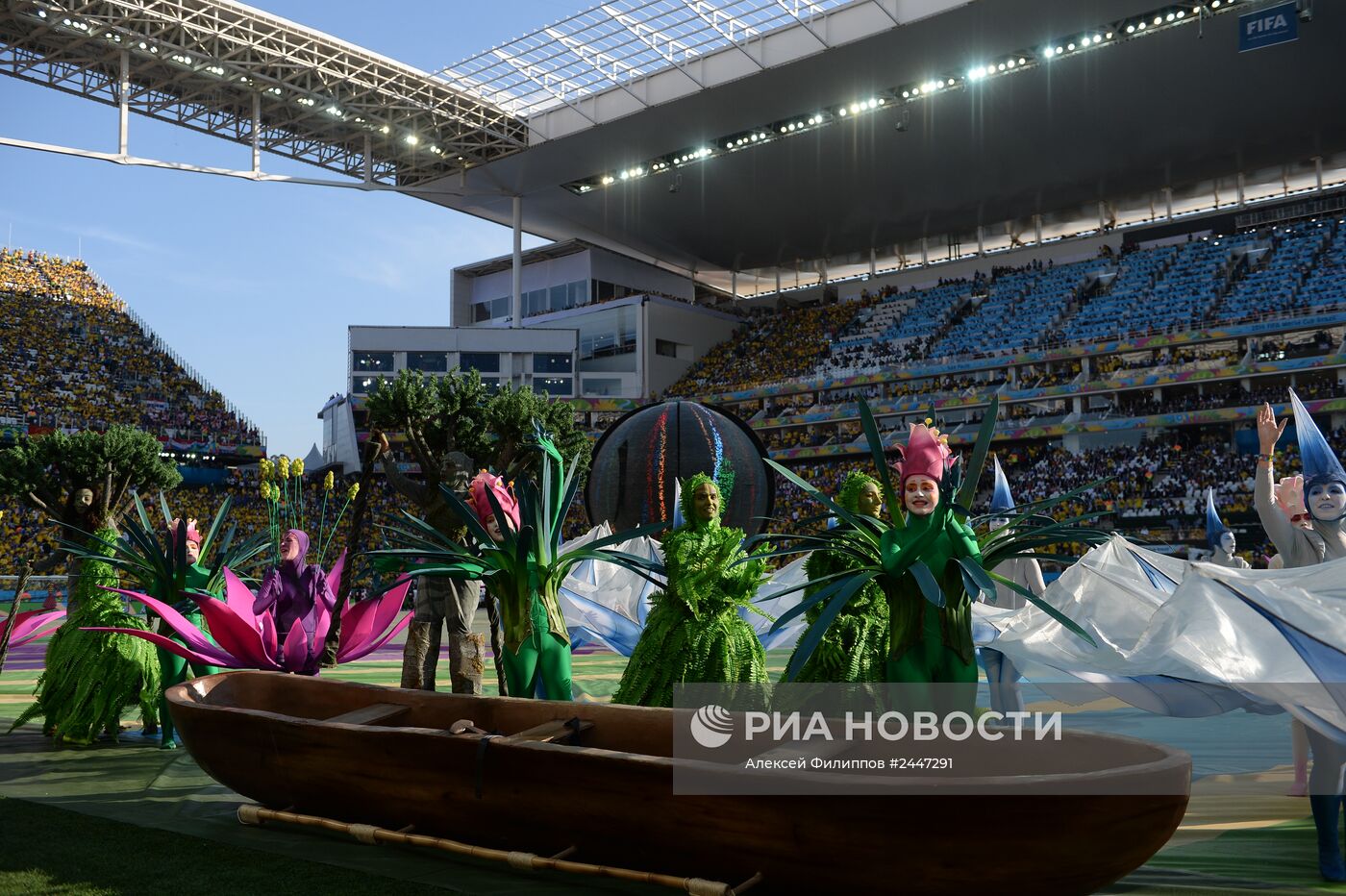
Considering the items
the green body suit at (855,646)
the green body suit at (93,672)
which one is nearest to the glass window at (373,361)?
the green body suit at (93,672)

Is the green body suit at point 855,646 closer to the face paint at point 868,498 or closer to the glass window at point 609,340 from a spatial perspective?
the face paint at point 868,498

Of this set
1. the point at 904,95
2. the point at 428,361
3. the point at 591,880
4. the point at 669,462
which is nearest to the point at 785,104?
the point at 904,95

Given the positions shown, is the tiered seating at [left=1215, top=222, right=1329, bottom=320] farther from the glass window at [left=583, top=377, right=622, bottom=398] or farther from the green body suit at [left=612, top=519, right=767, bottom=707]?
the green body suit at [left=612, top=519, right=767, bottom=707]

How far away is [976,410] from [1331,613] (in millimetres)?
33519

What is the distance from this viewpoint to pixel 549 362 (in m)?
45.6

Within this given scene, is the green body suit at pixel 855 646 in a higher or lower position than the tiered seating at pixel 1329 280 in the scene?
lower

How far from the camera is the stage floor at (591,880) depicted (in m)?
4.28

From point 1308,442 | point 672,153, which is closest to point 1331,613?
point 1308,442

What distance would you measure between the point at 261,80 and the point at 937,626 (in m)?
33.8

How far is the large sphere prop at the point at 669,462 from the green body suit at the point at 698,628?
7197 millimetres

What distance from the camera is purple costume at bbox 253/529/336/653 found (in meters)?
7.53

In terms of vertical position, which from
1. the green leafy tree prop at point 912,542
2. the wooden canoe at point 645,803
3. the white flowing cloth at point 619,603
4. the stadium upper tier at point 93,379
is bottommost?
the wooden canoe at point 645,803

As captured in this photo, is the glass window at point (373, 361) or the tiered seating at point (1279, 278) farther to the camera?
the glass window at point (373, 361)

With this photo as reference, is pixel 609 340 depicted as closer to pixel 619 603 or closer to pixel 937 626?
pixel 619 603
